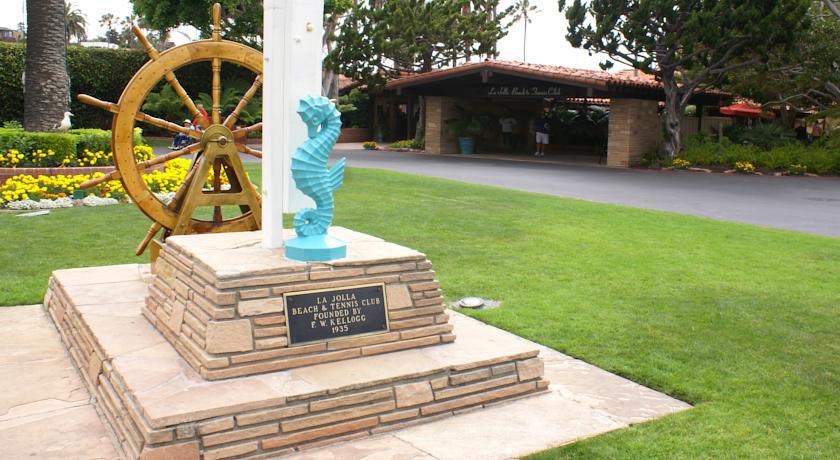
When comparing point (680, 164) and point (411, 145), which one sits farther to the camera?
point (411, 145)

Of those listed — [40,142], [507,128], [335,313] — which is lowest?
[335,313]

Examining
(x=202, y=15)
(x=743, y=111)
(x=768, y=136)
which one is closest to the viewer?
(x=768, y=136)

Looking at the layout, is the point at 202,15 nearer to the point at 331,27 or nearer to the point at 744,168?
the point at 331,27

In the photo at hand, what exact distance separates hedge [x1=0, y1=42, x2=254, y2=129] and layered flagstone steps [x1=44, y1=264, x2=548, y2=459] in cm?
2293

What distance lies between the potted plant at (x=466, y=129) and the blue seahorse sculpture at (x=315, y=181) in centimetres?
2358

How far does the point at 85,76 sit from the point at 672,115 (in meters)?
18.7

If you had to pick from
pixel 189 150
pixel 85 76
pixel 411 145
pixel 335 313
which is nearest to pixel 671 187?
pixel 189 150

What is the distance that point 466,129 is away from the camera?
93.6ft

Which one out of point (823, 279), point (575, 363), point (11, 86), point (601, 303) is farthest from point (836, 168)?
point (11, 86)

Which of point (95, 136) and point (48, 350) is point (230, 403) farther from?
point (95, 136)

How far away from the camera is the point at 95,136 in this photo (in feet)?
41.7

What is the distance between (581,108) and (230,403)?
29.7 metres

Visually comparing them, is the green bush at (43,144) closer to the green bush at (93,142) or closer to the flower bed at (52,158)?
the flower bed at (52,158)

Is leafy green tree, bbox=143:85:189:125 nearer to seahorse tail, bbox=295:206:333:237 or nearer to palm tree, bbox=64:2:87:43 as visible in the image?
seahorse tail, bbox=295:206:333:237
